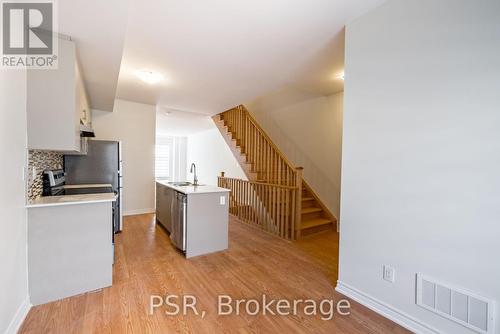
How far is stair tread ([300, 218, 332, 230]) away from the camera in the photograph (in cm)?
405

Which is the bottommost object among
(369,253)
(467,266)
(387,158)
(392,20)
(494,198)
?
(369,253)

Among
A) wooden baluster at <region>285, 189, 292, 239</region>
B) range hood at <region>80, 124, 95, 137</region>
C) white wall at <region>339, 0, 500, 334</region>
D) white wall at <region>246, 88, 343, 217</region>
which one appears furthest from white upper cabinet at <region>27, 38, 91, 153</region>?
white wall at <region>246, 88, 343, 217</region>

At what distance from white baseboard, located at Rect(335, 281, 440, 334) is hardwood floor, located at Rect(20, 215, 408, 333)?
0.05 m

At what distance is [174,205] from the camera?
11.0 feet

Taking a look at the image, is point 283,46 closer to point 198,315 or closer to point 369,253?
point 369,253

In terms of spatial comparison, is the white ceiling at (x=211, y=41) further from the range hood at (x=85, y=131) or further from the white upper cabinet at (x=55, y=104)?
the range hood at (x=85, y=131)

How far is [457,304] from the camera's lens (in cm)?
151

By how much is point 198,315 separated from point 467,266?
196cm

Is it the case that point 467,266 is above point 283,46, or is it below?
below

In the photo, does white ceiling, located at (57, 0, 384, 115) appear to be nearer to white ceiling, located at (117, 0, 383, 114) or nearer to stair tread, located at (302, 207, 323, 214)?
white ceiling, located at (117, 0, 383, 114)

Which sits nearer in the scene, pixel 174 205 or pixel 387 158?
pixel 387 158

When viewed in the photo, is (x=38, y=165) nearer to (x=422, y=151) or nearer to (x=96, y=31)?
(x=96, y=31)

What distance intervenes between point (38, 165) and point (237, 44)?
2.56m

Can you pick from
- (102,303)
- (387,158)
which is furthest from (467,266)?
(102,303)
